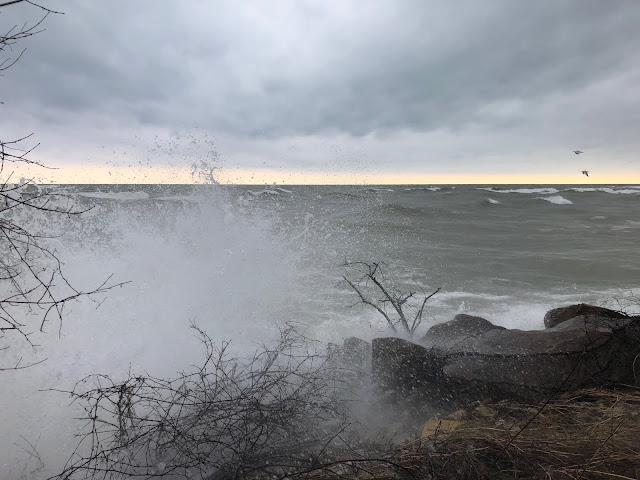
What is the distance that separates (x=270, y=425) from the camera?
3.03m

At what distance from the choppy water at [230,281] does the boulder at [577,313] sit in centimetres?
261

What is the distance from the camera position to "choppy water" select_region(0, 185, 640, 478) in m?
5.82

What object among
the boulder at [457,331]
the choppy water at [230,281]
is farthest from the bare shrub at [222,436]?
the boulder at [457,331]

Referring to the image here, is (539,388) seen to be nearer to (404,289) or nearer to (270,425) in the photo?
(270,425)

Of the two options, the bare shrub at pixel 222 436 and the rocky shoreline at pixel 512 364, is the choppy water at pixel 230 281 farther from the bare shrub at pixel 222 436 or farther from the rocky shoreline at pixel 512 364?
the rocky shoreline at pixel 512 364

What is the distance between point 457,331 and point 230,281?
6.13m

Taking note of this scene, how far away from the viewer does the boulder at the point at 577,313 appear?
441cm

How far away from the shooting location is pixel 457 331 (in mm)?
5527

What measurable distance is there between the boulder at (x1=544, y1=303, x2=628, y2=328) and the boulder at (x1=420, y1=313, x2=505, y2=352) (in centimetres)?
83

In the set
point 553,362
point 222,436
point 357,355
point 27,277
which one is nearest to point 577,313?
point 553,362

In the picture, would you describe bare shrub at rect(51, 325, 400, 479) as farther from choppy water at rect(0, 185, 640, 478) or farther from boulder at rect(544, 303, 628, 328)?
boulder at rect(544, 303, 628, 328)

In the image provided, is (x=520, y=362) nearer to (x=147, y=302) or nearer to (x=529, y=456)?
(x=529, y=456)

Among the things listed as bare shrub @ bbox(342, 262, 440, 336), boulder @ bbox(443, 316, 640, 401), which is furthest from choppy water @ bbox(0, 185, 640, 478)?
boulder @ bbox(443, 316, 640, 401)

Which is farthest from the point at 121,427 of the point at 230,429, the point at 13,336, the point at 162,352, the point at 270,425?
the point at 13,336
